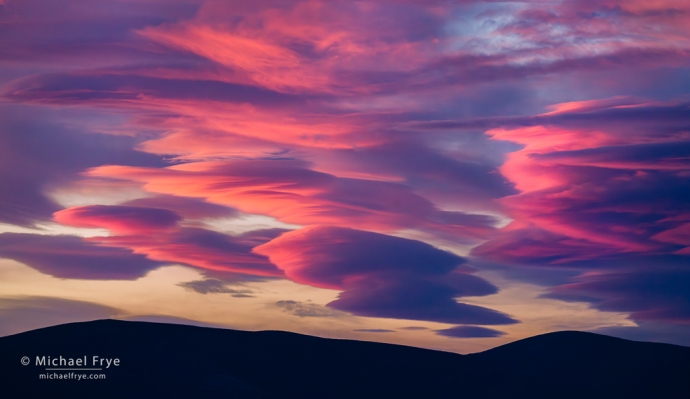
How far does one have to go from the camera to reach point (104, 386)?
160 m

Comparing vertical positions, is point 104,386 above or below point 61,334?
below

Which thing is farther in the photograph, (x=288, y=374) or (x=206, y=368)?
(x=288, y=374)

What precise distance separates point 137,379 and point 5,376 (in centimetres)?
3043

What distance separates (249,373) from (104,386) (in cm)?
4300

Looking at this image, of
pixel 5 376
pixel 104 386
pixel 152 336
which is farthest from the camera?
pixel 152 336

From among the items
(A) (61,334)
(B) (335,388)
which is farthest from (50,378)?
(B) (335,388)

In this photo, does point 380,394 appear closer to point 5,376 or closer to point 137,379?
point 137,379

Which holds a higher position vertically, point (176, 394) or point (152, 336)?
point (152, 336)

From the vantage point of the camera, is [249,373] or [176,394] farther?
[249,373]

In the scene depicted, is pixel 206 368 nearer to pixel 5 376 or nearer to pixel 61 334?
pixel 61 334

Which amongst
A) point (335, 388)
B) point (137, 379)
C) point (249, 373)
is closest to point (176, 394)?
point (137, 379)

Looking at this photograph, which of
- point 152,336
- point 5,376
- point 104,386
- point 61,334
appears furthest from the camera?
point 152,336

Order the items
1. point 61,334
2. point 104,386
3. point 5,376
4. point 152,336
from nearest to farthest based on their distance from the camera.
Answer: point 5,376 < point 104,386 < point 61,334 < point 152,336

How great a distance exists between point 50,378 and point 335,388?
77.9 m
